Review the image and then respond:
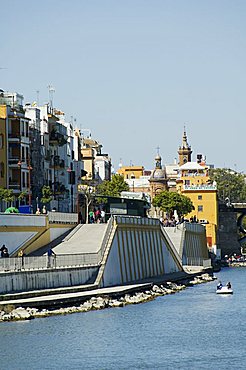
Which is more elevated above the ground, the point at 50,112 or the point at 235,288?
the point at 50,112

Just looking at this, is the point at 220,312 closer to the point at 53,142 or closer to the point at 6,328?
the point at 6,328

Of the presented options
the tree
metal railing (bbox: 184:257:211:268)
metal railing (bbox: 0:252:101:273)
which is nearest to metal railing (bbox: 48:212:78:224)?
metal railing (bbox: 0:252:101:273)

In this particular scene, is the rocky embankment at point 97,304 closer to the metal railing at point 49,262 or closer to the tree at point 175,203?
the metal railing at point 49,262

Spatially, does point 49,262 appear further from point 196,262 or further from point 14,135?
point 196,262

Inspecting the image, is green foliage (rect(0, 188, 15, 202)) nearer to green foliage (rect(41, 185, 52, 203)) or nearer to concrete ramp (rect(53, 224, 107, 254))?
concrete ramp (rect(53, 224, 107, 254))

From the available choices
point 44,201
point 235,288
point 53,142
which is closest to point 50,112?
point 53,142

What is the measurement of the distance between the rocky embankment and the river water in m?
0.46

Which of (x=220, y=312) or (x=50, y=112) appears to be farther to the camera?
(x=50, y=112)

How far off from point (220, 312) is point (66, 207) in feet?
157

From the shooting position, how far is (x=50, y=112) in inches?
4867

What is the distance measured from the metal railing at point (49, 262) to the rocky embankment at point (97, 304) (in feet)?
10.0

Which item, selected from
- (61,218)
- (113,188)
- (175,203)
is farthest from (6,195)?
(175,203)

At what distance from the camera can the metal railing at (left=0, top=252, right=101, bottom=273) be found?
66938 millimetres

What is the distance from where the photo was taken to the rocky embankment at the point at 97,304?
61.2 m
